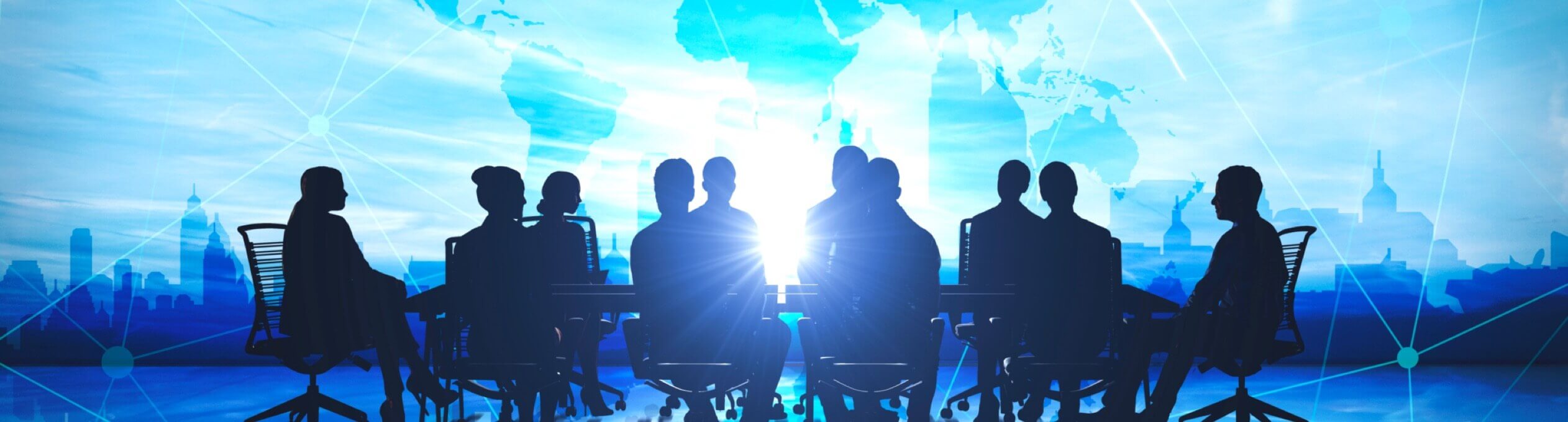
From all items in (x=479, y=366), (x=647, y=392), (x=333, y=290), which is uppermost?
(x=333, y=290)

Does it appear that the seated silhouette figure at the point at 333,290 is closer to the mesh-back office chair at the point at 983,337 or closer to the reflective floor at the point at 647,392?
the reflective floor at the point at 647,392

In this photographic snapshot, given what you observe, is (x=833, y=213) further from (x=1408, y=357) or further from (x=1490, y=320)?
(x=1490, y=320)

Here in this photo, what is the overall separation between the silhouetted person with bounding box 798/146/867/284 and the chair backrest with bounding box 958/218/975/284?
0.64 meters

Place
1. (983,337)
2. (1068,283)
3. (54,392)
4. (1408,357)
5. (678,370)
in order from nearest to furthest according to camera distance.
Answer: (678,370), (1068,283), (983,337), (54,392), (1408,357)

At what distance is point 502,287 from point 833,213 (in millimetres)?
1359

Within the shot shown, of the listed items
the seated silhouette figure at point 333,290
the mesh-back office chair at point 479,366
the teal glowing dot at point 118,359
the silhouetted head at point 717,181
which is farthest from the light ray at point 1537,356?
the teal glowing dot at point 118,359

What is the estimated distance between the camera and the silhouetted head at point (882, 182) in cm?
359

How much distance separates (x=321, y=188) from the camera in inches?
152

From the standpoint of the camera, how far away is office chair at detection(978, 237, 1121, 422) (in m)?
3.90

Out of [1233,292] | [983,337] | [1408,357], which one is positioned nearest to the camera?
[1233,292]

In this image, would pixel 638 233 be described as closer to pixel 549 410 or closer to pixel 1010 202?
pixel 549 410

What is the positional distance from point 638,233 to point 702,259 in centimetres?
24

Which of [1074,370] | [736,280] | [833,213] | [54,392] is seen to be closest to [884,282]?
[833,213]

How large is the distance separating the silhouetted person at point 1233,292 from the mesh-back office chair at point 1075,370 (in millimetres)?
236
